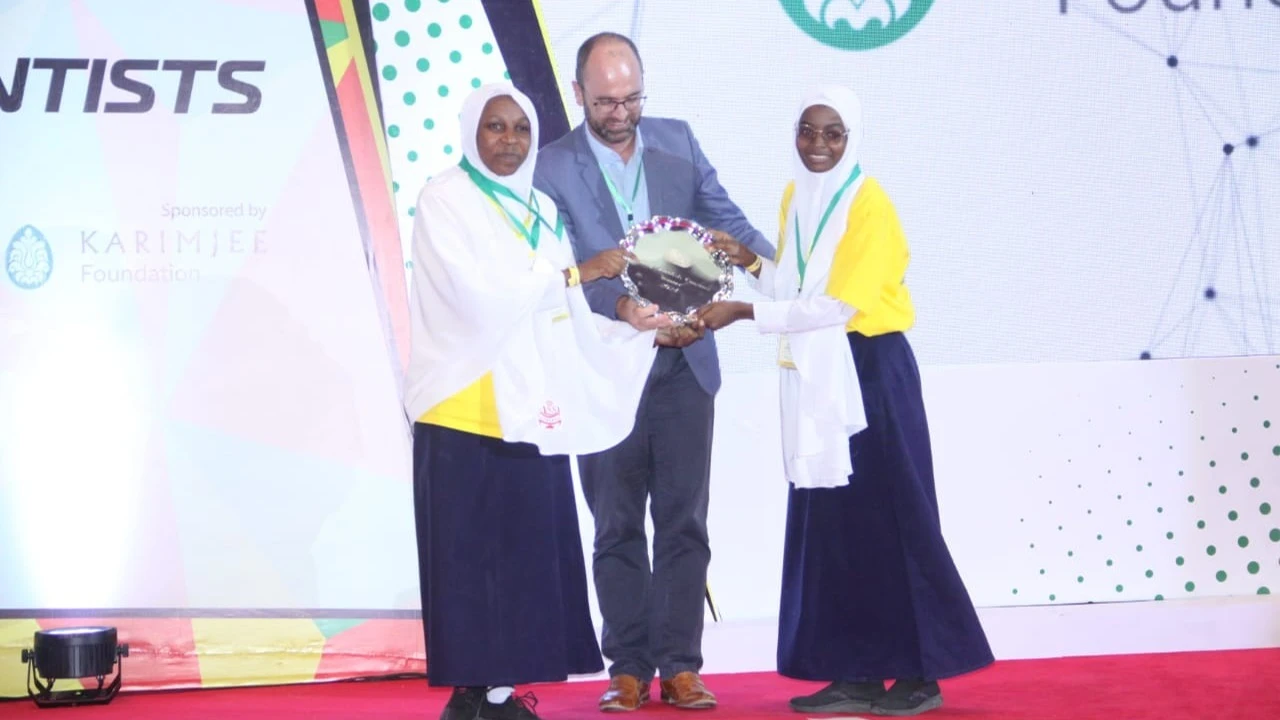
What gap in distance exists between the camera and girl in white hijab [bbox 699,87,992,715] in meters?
4.16

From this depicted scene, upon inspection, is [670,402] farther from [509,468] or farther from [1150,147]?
[1150,147]

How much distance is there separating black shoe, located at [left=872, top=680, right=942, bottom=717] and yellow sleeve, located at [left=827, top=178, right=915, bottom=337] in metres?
0.98

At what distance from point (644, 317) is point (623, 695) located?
1.07 metres

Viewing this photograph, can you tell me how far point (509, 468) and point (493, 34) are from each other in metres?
1.81

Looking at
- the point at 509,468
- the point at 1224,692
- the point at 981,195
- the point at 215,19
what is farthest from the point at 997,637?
the point at 215,19

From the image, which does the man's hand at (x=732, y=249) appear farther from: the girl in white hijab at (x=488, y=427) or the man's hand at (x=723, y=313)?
the girl in white hijab at (x=488, y=427)

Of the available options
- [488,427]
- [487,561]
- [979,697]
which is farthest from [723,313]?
[979,697]

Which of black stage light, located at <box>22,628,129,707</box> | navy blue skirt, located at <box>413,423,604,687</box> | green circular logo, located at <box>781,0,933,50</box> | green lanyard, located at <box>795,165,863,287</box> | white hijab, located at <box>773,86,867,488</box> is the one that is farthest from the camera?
green circular logo, located at <box>781,0,933,50</box>

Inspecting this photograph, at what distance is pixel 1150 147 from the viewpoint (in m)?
5.42

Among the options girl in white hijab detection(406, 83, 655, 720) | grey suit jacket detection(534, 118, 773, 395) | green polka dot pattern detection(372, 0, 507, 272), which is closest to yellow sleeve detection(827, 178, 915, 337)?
grey suit jacket detection(534, 118, 773, 395)

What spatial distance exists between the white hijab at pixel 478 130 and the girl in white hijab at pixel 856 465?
72 centimetres

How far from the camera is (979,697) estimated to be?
176 inches

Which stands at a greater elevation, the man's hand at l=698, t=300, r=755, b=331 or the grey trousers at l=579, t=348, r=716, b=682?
the man's hand at l=698, t=300, r=755, b=331

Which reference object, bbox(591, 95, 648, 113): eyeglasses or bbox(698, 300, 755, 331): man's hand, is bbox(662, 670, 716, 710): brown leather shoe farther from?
bbox(591, 95, 648, 113): eyeglasses
